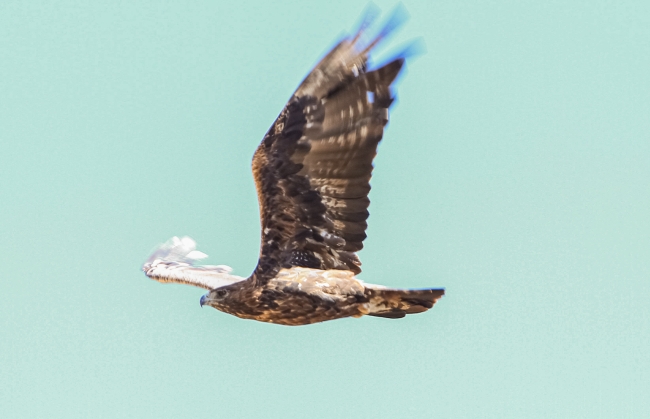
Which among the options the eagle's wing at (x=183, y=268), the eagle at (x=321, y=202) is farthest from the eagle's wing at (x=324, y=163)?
the eagle's wing at (x=183, y=268)

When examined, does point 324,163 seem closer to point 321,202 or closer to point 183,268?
point 321,202

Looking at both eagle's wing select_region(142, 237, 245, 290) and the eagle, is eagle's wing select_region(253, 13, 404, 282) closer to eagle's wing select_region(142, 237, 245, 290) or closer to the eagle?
the eagle

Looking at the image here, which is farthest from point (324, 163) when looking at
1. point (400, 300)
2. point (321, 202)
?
point (400, 300)

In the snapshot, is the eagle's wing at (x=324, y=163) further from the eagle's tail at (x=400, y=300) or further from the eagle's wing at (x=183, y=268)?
the eagle's wing at (x=183, y=268)

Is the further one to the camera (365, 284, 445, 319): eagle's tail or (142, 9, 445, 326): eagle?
(365, 284, 445, 319): eagle's tail

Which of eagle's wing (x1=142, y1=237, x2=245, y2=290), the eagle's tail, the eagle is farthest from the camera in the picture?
eagle's wing (x1=142, y1=237, x2=245, y2=290)

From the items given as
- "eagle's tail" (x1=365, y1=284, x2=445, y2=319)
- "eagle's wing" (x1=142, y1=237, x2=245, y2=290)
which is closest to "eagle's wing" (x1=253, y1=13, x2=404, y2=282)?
"eagle's tail" (x1=365, y1=284, x2=445, y2=319)
